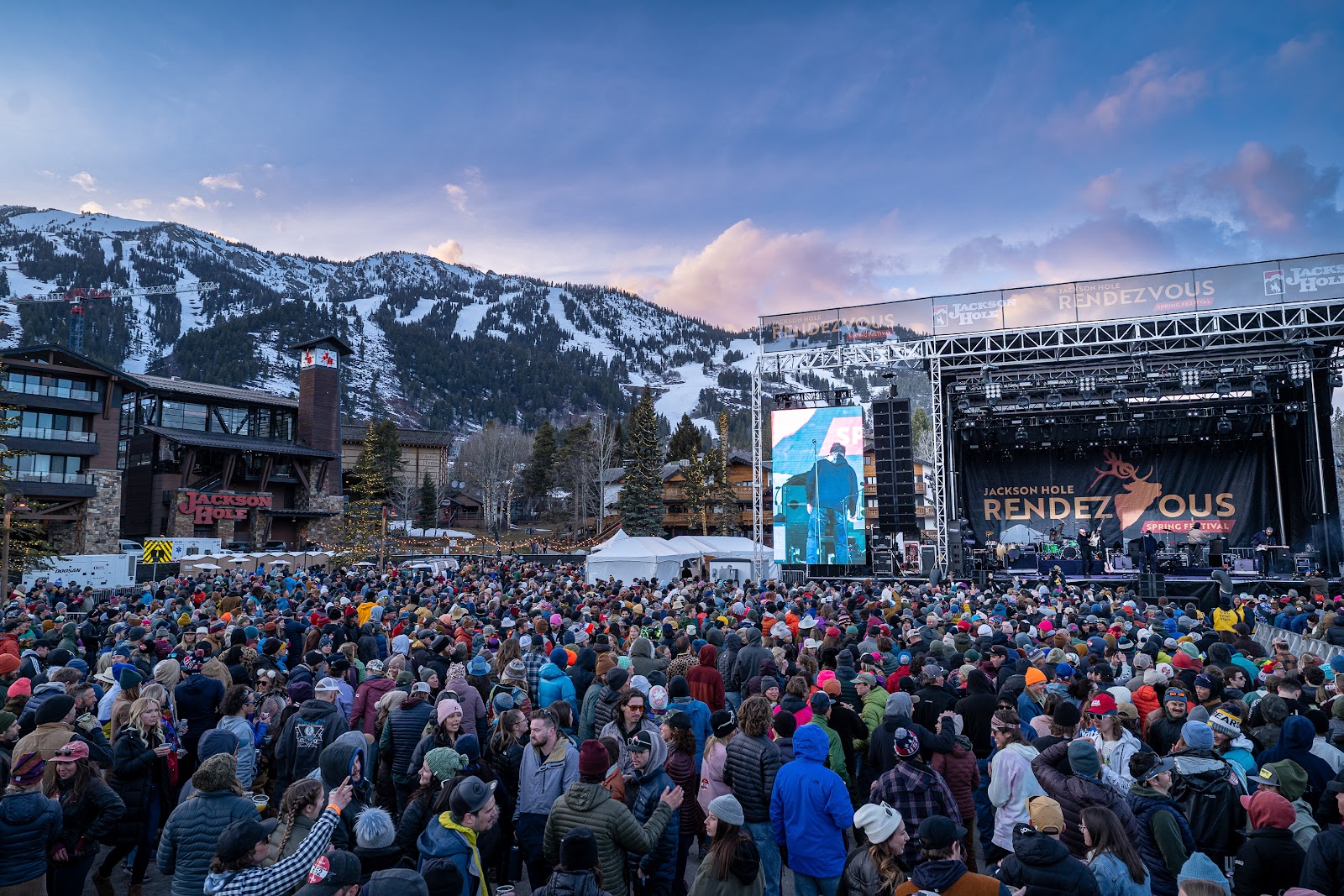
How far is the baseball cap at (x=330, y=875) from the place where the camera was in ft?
10.1

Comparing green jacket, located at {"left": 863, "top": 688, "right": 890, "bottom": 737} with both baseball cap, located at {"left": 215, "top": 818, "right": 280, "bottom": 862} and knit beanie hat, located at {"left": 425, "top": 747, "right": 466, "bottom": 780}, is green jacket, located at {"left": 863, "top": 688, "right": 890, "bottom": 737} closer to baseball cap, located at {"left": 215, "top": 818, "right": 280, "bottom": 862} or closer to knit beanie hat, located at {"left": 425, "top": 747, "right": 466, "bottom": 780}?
knit beanie hat, located at {"left": 425, "top": 747, "right": 466, "bottom": 780}

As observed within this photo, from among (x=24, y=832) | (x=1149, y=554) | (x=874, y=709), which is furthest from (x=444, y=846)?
(x=1149, y=554)

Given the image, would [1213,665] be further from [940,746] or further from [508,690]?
[508,690]

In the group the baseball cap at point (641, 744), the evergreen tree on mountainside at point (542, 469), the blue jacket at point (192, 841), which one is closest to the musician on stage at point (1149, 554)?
the baseball cap at point (641, 744)

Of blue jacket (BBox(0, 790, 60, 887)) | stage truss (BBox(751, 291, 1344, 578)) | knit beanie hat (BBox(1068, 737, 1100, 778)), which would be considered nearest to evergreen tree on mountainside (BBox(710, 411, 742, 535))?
stage truss (BBox(751, 291, 1344, 578))

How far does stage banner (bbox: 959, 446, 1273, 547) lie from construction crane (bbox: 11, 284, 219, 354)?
368 feet

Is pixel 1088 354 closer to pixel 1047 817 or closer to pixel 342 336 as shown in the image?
pixel 1047 817

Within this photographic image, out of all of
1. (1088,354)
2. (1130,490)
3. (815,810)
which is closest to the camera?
(815,810)

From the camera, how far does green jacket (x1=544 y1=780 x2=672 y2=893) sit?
4.12 metres

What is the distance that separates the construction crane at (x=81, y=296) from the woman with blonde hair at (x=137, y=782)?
118 metres

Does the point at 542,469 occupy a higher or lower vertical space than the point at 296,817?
higher

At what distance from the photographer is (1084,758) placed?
430 cm

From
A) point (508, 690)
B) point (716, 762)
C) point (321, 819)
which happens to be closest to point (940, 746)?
point (716, 762)

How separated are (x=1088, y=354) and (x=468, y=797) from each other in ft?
80.7
